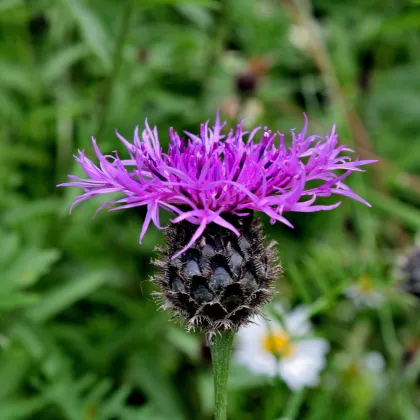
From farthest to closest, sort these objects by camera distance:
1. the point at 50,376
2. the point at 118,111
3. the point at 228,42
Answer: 1. the point at 228,42
2. the point at 118,111
3. the point at 50,376

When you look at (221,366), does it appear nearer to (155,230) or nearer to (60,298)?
(60,298)

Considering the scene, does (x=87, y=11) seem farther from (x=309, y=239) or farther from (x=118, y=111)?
(x=309, y=239)

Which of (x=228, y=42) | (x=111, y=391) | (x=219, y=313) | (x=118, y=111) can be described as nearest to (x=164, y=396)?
(x=111, y=391)

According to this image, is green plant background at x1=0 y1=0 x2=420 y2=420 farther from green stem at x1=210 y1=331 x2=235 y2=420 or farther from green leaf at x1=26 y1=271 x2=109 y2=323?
green stem at x1=210 y1=331 x2=235 y2=420

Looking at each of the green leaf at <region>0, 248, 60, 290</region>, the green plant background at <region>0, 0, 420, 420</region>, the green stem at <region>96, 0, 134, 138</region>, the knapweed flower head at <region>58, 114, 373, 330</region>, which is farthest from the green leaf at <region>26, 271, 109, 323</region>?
the knapweed flower head at <region>58, 114, 373, 330</region>

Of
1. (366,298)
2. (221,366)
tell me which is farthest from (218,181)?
(366,298)
